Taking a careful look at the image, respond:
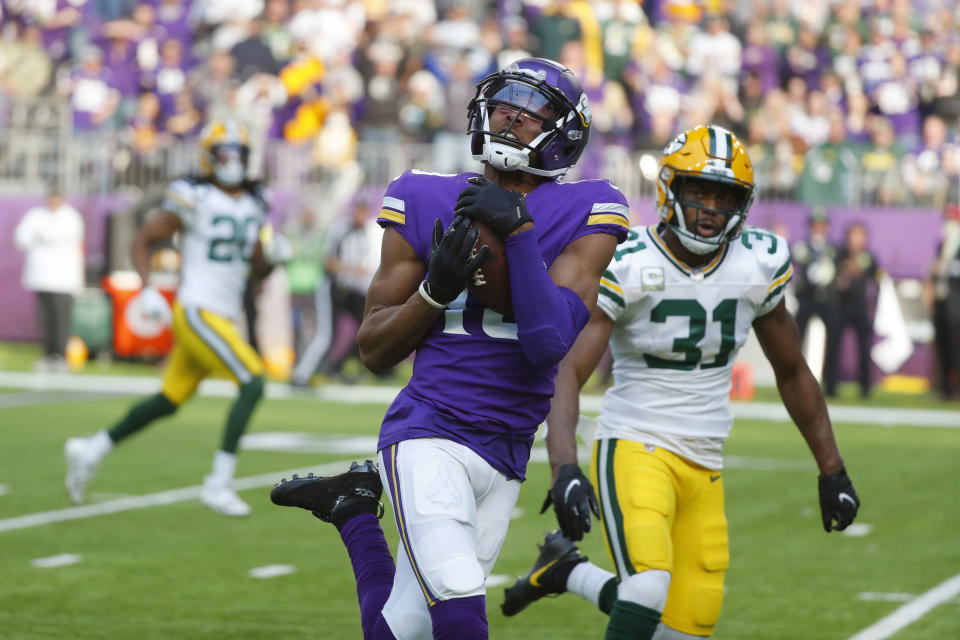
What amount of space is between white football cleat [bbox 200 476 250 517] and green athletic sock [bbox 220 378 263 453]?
0.19m

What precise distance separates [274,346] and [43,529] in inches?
394

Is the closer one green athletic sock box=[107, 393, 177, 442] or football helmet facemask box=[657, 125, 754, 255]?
football helmet facemask box=[657, 125, 754, 255]

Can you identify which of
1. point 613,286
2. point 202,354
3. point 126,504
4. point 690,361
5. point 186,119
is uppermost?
point 186,119

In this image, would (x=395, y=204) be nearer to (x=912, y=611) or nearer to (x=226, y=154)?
(x=912, y=611)

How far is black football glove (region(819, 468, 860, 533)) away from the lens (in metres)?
4.65

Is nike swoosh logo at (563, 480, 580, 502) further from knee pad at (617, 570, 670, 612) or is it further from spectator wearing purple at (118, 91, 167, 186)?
spectator wearing purple at (118, 91, 167, 186)

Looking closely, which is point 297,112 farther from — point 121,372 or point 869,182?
point 869,182

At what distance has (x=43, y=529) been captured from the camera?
7.59 metres

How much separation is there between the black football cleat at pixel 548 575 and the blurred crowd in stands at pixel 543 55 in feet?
39.2

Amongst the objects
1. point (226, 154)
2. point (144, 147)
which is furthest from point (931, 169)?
point (226, 154)

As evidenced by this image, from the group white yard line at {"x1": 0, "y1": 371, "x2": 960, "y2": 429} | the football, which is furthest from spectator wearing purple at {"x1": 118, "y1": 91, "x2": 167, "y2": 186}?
the football

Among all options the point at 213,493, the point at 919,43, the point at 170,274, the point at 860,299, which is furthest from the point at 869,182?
the point at 213,493

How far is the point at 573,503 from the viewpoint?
395 cm

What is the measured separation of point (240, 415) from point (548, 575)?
312 centimetres
